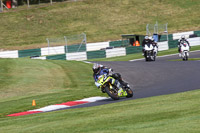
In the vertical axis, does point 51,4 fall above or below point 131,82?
above

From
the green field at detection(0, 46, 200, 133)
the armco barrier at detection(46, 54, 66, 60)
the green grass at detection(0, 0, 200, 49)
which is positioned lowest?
the green field at detection(0, 46, 200, 133)

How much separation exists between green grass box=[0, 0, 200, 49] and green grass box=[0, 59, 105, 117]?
66.0 ft

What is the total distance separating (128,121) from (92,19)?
4355cm

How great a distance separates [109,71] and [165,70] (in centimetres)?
876

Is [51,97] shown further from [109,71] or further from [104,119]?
[104,119]

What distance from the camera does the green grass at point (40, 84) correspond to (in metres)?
15.8

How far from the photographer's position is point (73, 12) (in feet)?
174

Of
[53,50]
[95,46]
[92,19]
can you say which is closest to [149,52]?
[95,46]

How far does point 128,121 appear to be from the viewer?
8711 millimetres

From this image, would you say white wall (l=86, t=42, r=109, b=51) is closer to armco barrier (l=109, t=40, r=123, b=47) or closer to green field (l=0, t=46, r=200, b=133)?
armco barrier (l=109, t=40, r=123, b=47)

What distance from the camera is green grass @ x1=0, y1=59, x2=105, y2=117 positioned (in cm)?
1583

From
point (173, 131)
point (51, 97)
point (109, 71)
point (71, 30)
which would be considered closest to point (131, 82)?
point (51, 97)

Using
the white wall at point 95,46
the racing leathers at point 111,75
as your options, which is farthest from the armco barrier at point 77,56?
the racing leathers at point 111,75

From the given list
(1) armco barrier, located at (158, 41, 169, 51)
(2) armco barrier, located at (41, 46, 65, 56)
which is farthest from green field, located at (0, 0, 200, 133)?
(2) armco barrier, located at (41, 46, 65, 56)
